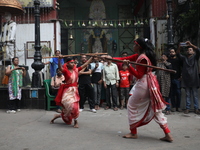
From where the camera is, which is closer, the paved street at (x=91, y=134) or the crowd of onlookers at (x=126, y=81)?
the paved street at (x=91, y=134)

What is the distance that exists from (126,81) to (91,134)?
3.90 metres

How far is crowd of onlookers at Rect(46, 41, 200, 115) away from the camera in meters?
7.84

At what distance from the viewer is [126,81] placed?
29.2ft

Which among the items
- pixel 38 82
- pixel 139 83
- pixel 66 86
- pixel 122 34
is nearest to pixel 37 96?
pixel 38 82

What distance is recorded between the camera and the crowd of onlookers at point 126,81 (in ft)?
25.7

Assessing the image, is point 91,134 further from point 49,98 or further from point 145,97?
point 49,98

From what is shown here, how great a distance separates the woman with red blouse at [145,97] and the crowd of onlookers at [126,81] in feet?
9.11

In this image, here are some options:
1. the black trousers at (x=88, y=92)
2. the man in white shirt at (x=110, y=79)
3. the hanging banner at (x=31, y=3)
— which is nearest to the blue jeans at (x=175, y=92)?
the man in white shirt at (x=110, y=79)

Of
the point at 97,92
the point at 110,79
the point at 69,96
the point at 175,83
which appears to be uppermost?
the point at 110,79

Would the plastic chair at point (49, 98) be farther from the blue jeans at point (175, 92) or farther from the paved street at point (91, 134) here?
the blue jeans at point (175, 92)

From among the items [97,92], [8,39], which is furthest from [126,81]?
[8,39]

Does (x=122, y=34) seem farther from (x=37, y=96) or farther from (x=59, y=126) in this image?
(x=59, y=126)

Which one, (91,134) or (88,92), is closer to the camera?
(91,134)

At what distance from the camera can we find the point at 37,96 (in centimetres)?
856
